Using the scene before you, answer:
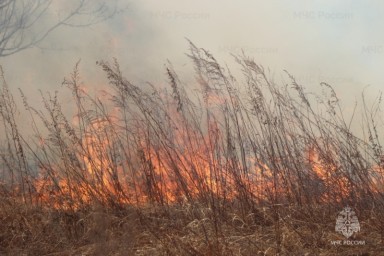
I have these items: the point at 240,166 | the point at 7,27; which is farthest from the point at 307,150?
the point at 7,27

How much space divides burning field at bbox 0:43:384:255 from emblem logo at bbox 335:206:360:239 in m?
0.01

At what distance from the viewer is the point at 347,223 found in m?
2.91

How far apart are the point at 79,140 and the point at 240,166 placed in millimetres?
1198

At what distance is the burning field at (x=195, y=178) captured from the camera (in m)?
3.01

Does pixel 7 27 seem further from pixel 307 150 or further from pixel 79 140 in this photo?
pixel 307 150

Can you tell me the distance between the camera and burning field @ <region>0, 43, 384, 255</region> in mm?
3006

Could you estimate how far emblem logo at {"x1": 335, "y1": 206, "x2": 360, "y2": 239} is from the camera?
9.23 feet

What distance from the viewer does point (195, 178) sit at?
328 cm

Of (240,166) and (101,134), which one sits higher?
(101,134)

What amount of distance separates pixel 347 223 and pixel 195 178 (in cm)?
100

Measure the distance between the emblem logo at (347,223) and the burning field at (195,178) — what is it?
11 mm

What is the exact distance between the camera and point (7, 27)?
28.0 ft

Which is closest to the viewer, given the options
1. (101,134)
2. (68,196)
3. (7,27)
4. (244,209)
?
(244,209)

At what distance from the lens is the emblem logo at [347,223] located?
2.81m
